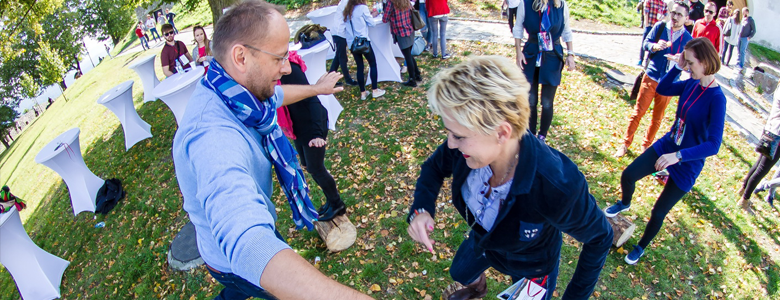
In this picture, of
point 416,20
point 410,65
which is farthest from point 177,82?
point 416,20

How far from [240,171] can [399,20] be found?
5.70 metres

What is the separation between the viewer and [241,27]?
5.75 ft

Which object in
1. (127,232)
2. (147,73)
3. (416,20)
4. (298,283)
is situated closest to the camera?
(298,283)

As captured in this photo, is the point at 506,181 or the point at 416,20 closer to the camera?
the point at 506,181

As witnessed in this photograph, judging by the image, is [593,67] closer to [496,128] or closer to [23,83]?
[496,128]

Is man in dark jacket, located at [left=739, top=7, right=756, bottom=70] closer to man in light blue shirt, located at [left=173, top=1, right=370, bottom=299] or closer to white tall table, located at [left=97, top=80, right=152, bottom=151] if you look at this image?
man in light blue shirt, located at [left=173, top=1, right=370, bottom=299]

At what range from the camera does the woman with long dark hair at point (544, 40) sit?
4.25 m

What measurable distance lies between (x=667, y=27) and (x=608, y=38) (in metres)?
5.96

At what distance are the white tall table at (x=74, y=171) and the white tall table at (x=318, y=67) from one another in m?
3.98

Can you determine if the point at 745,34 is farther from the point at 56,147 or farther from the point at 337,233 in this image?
the point at 56,147

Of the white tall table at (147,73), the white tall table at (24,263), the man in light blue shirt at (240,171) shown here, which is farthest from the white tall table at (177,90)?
the man in light blue shirt at (240,171)

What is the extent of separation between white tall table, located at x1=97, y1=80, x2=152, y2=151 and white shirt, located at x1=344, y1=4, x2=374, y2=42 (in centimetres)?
439

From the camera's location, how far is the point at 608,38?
32.9ft

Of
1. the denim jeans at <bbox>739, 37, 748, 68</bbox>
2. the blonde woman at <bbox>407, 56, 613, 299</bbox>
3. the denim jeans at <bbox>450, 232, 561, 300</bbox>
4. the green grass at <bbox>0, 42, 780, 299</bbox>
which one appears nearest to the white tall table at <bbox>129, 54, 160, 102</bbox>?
the green grass at <bbox>0, 42, 780, 299</bbox>
